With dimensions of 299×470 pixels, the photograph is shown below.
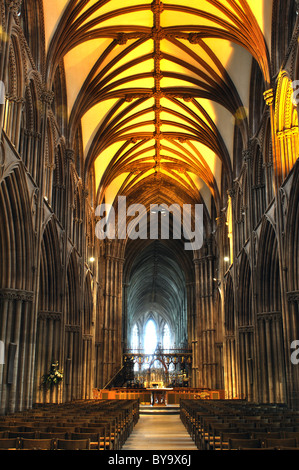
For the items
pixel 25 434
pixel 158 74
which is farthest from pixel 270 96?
pixel 25 434

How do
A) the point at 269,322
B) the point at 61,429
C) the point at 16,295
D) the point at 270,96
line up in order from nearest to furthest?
the point at 61,429 < the point at 16,295 < the point at 270,96 < the point at 269,322

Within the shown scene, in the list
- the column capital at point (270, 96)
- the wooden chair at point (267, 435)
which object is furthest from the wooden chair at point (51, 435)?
the column capital at point (270, 96)

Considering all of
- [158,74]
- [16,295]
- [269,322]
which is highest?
[158,74]

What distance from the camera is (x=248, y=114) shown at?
75.5 ft

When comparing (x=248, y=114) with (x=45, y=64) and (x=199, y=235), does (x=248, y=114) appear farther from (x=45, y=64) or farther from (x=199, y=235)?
(x=199, y=235)

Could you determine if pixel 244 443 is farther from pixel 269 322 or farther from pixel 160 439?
pixel 269 322

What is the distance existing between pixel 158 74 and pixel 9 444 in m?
21.6

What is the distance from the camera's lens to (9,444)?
707cm

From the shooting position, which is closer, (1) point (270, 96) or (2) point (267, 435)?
(2) point (267, 435)

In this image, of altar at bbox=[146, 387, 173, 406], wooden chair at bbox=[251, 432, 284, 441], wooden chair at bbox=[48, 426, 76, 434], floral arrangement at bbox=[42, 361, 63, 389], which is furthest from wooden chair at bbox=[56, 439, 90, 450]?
altar at bbox=[146, 387, 173, 406]

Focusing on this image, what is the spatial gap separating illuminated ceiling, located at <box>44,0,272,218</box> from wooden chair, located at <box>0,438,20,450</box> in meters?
14.8

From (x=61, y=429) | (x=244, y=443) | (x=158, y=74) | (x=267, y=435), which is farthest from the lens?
(x=158, y=74)

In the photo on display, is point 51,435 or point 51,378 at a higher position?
point 51,378

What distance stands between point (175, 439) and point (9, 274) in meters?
7.34
